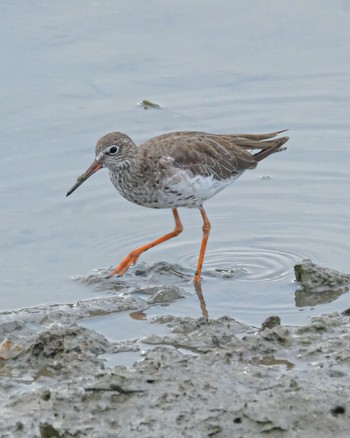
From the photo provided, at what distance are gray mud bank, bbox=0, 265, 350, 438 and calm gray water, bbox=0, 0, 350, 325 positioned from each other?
0.80 m

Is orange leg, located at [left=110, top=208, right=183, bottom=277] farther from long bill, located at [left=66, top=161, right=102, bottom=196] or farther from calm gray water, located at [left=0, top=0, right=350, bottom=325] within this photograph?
long bill, located at [left=66, top=161, right=102, bottom=196]

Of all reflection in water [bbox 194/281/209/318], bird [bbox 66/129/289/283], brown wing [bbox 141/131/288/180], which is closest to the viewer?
reflection in water [bbox 194/281/209/318]

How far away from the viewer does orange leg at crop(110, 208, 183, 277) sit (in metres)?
9.33

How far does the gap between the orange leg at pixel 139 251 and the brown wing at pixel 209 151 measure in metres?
0.57

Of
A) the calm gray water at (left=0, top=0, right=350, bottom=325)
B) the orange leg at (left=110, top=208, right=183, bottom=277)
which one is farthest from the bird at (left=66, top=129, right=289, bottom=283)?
the calm gray water at (left=0, top=0, right=350, bottom=325)

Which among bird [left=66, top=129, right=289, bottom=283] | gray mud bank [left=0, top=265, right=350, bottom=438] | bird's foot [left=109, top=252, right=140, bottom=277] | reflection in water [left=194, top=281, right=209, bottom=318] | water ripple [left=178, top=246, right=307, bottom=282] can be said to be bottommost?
reflection in water [left=194, top=281, right=209, bottom=318]

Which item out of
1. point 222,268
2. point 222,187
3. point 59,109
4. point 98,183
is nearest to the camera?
point 222,268

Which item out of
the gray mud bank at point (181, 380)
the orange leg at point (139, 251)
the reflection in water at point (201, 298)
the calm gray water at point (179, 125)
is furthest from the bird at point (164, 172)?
the gray mud bank at point (181, 380)

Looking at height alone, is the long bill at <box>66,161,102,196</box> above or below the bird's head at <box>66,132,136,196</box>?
below

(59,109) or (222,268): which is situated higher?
(59,109)

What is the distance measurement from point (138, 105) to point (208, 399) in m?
7.08

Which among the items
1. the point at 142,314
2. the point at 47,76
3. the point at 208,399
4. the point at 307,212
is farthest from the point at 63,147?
the point at 208,399

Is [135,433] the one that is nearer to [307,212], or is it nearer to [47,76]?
[307,212]

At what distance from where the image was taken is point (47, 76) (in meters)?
13.2
